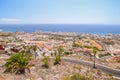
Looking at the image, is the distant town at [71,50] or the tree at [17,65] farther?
the distant town at [71,50]

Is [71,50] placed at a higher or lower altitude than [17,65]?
lower

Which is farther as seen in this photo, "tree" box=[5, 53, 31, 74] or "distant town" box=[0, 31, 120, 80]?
"distant town" box=[0, 31, 120, 80]

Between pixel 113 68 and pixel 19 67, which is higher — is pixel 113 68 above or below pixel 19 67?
below

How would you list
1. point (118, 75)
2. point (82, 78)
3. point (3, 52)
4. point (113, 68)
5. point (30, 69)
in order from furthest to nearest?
point (3, 52)
point (113, 68)
point (118, 75)
point (30, 69)
point (82, 78)

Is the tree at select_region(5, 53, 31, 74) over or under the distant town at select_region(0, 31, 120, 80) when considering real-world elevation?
over

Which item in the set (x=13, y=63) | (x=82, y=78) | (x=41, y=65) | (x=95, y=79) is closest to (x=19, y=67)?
(x=13, y=63)

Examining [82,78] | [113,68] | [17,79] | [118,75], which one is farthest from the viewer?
[113,68]

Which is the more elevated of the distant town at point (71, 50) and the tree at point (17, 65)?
the tree at point (17, 65)

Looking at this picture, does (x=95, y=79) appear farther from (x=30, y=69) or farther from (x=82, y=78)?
(x=30, y=69)

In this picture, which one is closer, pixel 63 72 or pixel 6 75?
pixel 6 75

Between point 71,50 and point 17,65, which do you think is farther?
point 71,50

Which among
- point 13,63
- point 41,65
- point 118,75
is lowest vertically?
point 118,75
